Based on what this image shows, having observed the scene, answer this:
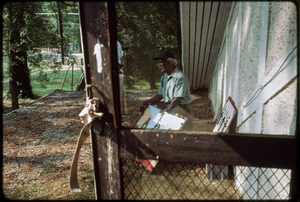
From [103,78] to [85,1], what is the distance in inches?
18.5

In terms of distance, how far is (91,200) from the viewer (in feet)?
8.67

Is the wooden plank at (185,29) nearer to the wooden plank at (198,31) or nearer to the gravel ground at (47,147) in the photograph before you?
the wooden plank at (198,31)

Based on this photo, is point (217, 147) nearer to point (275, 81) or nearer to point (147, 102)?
point (275, 81)

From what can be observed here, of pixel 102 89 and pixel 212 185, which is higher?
pixel 102 89

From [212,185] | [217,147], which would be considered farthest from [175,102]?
[217,147]

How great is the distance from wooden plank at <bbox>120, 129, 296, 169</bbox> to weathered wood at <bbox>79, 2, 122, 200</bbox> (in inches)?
5.0

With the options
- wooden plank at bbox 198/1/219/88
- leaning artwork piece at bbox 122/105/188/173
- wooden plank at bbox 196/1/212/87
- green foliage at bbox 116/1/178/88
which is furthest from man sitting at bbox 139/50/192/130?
green foliage at bbox 116/1/178/88

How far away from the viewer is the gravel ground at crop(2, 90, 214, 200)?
2912 mm

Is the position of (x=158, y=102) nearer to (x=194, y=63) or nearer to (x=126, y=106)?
(x=194, y=63)

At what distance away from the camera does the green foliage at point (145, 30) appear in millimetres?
7959

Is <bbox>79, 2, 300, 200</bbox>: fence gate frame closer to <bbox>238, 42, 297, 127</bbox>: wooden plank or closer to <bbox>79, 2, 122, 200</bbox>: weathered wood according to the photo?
<bbox>79, 2, 122, 200</bbox>: weathered wood

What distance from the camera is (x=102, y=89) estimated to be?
1.35 metres

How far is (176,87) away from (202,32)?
1656mm

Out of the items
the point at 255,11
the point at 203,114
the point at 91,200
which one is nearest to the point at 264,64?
the point at 255,11
